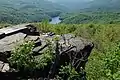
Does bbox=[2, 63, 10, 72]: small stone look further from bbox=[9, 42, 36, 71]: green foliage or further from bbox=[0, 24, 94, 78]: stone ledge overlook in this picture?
bbox=[9, 42, 36, 71]: green foliage

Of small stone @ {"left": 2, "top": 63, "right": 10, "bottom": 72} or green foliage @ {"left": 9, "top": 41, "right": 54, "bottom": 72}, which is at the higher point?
green foliage @ {"left": 9, "top": 41, "right": 54, "bottom": 72}

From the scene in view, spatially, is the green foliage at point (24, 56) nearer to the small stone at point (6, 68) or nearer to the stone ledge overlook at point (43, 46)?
the small stone at point (6, 68)

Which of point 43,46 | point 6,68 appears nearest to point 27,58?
point 6,68

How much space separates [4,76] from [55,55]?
8.08 meters

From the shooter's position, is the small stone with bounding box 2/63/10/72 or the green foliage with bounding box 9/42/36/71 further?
the small stone with bounding box 2/63/10/72

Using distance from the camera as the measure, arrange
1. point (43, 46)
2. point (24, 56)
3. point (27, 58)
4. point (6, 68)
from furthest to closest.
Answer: point (43, 46) → point (6, 68) → point (27, 58) → point (24, 56)

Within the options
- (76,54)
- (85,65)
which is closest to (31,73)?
(76,54)

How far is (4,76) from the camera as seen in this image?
111ft

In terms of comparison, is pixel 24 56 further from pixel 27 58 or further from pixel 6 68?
Result: pixel 6 68

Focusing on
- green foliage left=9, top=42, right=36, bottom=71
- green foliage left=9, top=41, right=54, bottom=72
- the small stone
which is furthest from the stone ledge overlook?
green foliage left=9, top=42, right=36, bottom=71

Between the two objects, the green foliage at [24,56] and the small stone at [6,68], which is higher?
the green foliage at [24,56]

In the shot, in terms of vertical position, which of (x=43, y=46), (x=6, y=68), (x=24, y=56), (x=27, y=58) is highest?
(x=24, y=56)

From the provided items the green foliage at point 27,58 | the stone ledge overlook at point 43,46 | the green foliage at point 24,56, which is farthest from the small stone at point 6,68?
the green foliage at point 24,56

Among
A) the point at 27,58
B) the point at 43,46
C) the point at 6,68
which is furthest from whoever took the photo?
the point at 43,46
